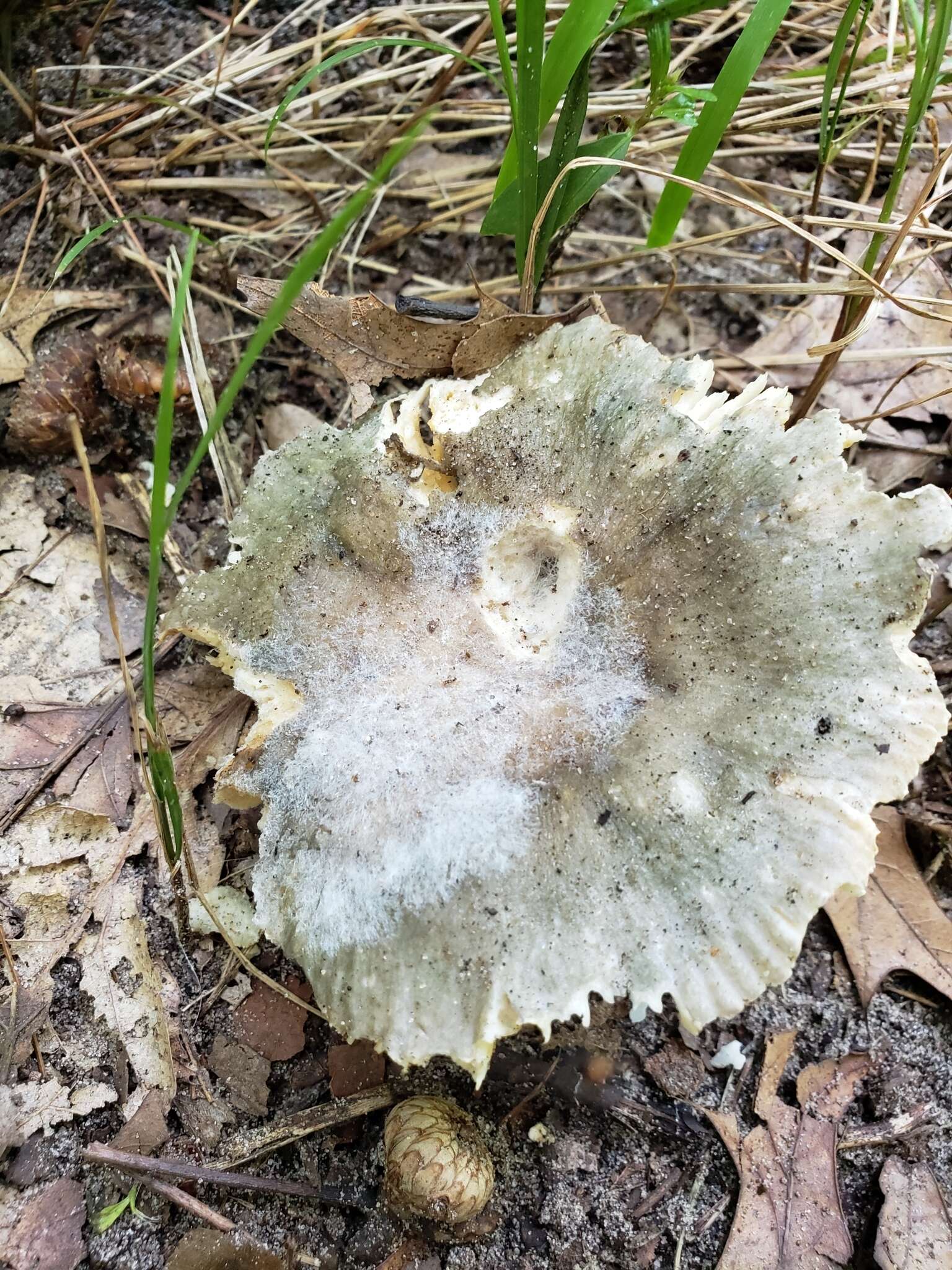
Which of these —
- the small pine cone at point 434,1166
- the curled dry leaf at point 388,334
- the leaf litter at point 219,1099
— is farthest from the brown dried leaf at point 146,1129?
the curled dry leaf at point 388,334

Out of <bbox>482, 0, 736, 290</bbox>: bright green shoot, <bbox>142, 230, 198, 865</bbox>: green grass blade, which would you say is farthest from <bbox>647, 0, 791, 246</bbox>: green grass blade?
<bbox>142, 230, 198, 865</bbox>: green grass blade

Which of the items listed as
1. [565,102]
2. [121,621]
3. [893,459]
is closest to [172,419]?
[121,621]

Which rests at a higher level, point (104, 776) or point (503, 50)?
point (503, 50)

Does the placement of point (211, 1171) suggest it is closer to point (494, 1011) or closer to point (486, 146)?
point (494, 1011)

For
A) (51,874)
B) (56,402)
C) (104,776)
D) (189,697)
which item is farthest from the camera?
(56,402)

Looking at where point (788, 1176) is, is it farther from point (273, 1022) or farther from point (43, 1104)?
point (43, 1104)

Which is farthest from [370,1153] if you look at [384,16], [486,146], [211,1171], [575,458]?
[384,16]
